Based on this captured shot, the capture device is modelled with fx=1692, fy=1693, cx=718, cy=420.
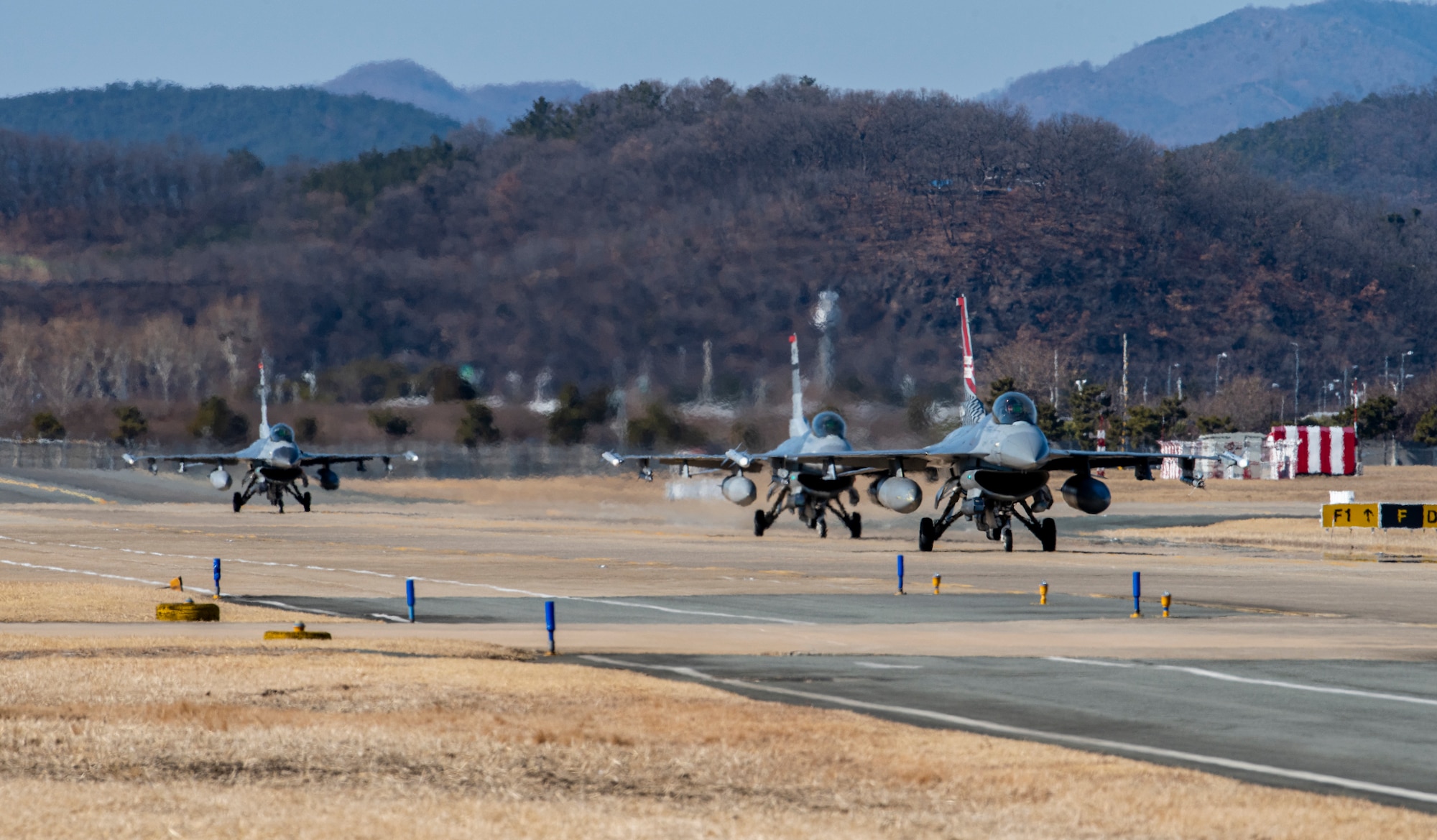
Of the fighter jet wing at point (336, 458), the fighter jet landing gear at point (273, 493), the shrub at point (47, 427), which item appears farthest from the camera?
the shrub at point (47, 427)

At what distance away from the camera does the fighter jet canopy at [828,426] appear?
58.9m

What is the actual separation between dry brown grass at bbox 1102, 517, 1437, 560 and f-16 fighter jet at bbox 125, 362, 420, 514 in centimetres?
3630

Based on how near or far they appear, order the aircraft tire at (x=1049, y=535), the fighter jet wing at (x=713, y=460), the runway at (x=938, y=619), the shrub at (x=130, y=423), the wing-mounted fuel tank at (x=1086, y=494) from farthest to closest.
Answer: the shrub at (x=130, y=423), the fighter jet wing at (x=713, y=460), the aircraft tire at (x=1049, y=535), the wing-mounted fuel tank at (x=1086, y=494), the runway at (x=938, y=619)

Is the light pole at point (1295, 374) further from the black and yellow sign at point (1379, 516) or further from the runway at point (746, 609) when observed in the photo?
the runway at point (746, 609)

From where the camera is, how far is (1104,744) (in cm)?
1411

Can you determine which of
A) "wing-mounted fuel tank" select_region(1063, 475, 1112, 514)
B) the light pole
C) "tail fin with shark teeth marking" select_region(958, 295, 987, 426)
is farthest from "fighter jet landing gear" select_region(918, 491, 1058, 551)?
the light pole

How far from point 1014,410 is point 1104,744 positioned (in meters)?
32.7

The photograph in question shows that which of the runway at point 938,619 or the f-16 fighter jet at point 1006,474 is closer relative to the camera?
the runway at point 938,619

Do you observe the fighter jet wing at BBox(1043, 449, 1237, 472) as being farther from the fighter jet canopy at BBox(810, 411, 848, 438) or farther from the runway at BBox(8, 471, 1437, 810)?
the fighter jet canopy at BBox(810, 411, 848, 438)

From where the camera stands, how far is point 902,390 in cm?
6838

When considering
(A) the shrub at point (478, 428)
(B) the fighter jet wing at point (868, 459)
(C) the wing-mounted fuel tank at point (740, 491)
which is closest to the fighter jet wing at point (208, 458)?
(A) the shrub at point (478, 428)

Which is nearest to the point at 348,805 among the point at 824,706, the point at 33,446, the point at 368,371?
the point at 824,706

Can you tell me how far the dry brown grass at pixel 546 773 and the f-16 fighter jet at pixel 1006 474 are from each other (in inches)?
1159

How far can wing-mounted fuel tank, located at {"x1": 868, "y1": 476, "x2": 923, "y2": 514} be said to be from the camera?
4816 cm
